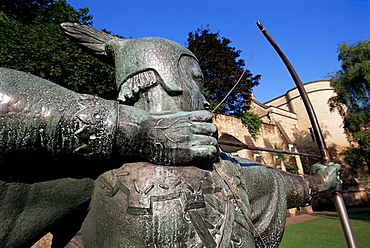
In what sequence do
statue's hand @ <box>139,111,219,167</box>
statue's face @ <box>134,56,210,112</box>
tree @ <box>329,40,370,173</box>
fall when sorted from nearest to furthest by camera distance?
statue's hand @ <box>139,111,219,167</box> < statue's face @ <box>134,56,210,112</box> < tree @ <box>329,40,370,173</box>

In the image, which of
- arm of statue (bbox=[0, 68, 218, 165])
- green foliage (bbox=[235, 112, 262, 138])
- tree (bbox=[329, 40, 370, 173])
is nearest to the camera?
arm of statue (bbox=[0, 68, 218, 165])

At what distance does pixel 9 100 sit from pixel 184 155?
650 millimetres

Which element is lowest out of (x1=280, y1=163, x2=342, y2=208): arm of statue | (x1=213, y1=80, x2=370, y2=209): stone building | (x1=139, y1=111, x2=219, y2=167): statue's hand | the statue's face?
(x1=280, y1=163, x2=342, y2=208): arm of statue

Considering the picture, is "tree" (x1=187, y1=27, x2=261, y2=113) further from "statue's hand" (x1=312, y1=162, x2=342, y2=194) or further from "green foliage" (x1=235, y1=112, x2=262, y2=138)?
"statue's hand" (x1=312, y1=162, x2=342, y2=194)

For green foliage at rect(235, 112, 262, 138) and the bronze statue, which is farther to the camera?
green foliage at rect(235, 112, 262, 138)

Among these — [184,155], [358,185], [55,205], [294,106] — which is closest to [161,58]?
[184,155]

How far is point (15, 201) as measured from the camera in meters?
Result: 0.83

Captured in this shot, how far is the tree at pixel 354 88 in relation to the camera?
15344mm

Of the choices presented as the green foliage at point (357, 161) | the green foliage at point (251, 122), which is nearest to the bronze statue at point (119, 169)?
the green foliage at point (251, 122)

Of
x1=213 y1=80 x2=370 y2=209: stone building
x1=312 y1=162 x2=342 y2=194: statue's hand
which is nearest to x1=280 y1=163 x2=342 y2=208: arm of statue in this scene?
x1=312 y1=162 x2=342 y2=194: statue's hand

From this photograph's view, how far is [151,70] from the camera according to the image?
124cm

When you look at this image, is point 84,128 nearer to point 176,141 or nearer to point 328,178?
point 176,141

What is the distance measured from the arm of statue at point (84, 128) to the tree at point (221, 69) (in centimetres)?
1570

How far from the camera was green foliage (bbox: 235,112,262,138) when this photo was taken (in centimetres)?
1609
